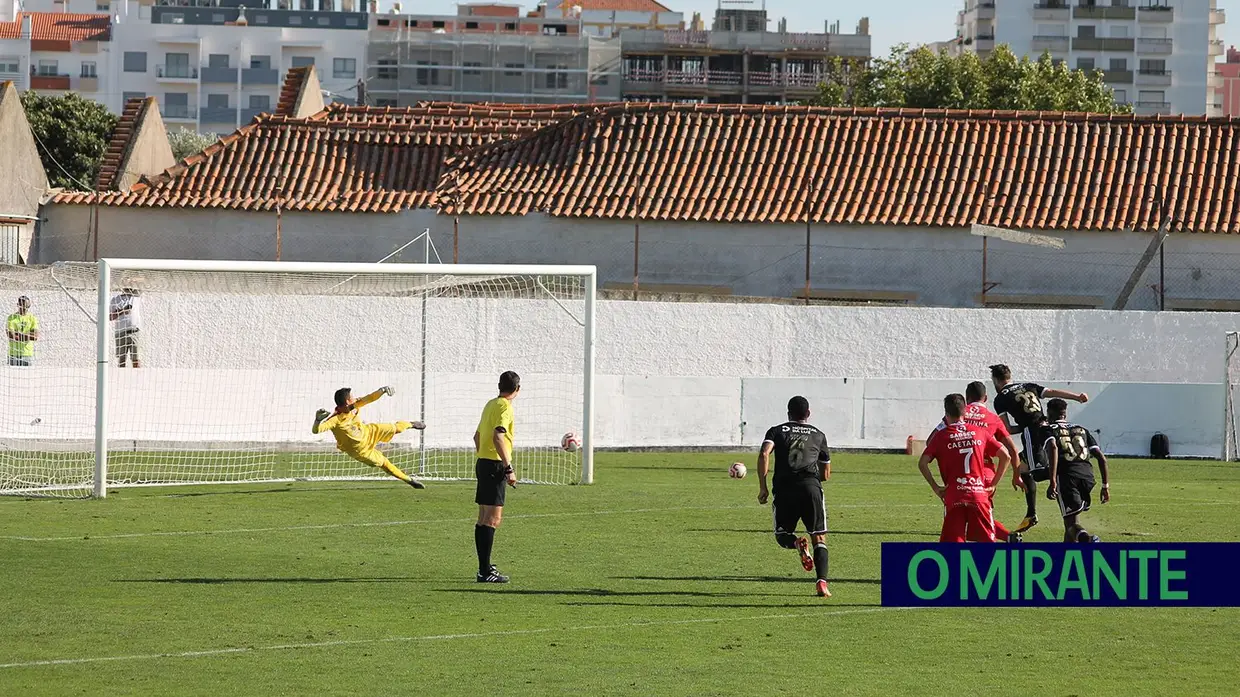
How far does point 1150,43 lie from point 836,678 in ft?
381

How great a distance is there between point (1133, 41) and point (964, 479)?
112403 millimetres

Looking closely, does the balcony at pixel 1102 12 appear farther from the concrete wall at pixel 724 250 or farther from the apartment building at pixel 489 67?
the concrete wall at pixel 724 250

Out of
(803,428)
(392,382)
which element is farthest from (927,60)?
(803,428)

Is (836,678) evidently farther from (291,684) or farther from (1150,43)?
(1150,43)

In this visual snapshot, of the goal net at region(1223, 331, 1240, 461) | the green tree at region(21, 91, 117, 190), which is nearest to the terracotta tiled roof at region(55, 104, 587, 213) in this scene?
the goal net at region(1223, 331, 1240, 461)

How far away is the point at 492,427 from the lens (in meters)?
13.1

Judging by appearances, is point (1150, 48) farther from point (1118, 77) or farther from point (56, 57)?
point (56, 57)

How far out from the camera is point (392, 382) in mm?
25938

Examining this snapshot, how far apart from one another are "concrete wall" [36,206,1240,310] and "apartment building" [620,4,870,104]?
78.1 meters

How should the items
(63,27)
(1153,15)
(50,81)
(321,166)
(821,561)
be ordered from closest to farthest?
(821,561) < (321,166) < (50,81) < (1153,15) < (63,27)

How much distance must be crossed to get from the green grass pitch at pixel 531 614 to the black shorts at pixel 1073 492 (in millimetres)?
1341

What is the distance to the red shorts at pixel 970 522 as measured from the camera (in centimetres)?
1237

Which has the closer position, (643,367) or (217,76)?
(643,367)

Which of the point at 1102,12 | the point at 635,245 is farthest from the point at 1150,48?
the point at 635,245
